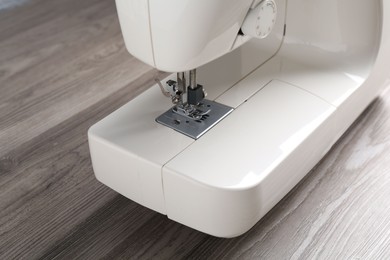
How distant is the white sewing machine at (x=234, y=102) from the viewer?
1.00m

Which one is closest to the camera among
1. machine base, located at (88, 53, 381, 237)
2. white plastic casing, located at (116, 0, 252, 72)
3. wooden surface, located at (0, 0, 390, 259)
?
white plastic casing, located at (116, 0, 252, 72)

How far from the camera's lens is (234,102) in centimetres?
122

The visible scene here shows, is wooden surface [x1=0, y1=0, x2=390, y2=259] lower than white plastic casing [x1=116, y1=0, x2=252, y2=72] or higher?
lower

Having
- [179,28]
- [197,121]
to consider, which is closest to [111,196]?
[197,121]

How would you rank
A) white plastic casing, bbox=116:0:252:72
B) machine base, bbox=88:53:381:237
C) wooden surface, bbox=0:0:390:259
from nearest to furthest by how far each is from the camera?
white plastic casing, bbox=116:0:252:72 → machine base, bbox=88:53:381:237 → wooden surface, bbox=0:0:390:259

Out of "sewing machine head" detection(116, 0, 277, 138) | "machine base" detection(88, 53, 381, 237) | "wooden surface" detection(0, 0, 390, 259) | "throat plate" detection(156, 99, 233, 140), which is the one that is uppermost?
"sewing machine head" detection(116, 0, 277, 138)

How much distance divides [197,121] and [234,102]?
0.34 feet

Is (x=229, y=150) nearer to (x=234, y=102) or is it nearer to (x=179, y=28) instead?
(x=234, y=102)

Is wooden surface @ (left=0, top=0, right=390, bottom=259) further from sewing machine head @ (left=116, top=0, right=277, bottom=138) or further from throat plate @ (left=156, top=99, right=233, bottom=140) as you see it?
sewing machine head @ (left=116, top=0, right=277, bottom=138)

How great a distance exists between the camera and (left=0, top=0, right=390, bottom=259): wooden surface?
3.96 ft

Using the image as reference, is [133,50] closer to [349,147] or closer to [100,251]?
[100,251]

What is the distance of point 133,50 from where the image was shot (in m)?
1.04

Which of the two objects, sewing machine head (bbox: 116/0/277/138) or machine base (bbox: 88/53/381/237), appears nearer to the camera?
sewing machine head (bbox: 116/0/277/138)

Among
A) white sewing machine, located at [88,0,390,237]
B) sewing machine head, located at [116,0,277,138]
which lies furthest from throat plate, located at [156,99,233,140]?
sewing machine head, located at [116,0,277,138]
